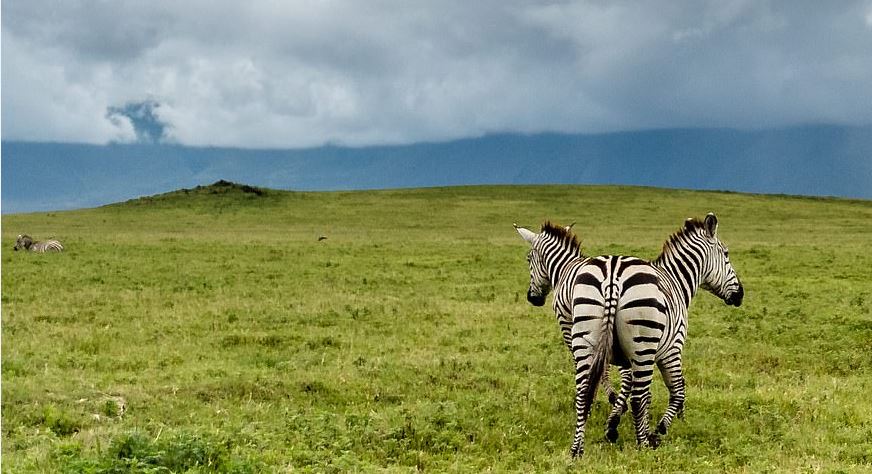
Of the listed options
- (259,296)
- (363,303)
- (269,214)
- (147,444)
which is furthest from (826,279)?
(269,214)

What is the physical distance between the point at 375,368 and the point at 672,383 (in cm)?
579

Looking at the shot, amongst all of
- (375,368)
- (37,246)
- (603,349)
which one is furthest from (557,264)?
(37,246)

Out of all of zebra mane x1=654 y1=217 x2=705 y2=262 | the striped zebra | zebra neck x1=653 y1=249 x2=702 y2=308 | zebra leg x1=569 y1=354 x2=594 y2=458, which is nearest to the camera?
zebra leg x1=569 y1=354 x2=594 y2=458

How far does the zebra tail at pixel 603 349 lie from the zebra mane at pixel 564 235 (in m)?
2.14

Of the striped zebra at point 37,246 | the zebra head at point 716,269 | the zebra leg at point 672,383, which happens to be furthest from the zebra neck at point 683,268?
the striped zebra at point 37,246

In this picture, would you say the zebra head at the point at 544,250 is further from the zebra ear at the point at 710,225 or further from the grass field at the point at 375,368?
the zebra ear at the point at 710,225

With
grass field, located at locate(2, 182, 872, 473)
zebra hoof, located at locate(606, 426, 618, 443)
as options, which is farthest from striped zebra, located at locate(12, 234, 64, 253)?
zebra hoof, located at locate(606, 426, 618, 443)

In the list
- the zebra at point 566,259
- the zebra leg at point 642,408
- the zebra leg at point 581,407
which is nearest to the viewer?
the zebra leg at point 581,407

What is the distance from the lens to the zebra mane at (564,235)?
36.8ft

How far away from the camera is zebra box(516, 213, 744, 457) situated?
9.14 m

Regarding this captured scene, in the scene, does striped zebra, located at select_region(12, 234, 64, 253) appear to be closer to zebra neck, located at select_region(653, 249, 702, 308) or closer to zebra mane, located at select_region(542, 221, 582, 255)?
zebra mane, located at select_region(542, 221, 582, 255)

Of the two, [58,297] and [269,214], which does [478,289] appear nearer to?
[58,297]

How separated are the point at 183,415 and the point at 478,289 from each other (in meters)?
14.5

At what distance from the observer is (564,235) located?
37.4ft
